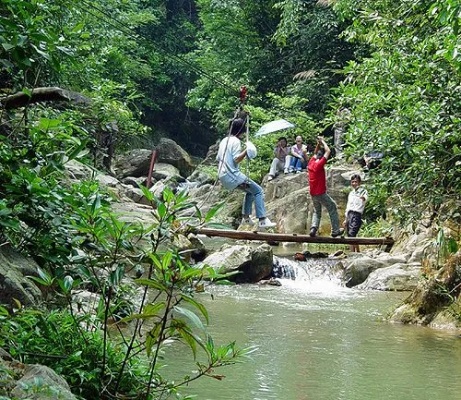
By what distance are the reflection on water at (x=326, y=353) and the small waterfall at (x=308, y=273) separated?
2.11m

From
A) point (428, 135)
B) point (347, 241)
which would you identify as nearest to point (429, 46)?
point (428, 135)

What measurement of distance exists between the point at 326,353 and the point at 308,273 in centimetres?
669

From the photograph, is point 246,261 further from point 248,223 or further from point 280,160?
point 280,160

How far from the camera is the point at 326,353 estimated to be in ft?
21.1

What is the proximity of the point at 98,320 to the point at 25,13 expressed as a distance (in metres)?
1.44

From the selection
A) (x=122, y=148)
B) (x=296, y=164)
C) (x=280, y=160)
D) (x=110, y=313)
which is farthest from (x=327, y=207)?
(x=110, y=313)

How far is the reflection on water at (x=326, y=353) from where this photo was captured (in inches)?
199

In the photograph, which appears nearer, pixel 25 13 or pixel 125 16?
pixel 25 13

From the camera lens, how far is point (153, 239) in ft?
10.6

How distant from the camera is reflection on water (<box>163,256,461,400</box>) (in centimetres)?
505

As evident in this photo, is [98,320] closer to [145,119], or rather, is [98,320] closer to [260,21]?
[260,21]

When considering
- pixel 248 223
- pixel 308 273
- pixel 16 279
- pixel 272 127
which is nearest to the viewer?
pixel 16 279

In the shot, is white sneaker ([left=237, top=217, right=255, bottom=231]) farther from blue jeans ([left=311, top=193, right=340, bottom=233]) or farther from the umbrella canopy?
the umbrella canopy

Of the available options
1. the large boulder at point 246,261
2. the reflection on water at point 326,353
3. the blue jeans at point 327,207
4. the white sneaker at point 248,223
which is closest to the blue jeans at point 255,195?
the white sneaker at point 248,223
